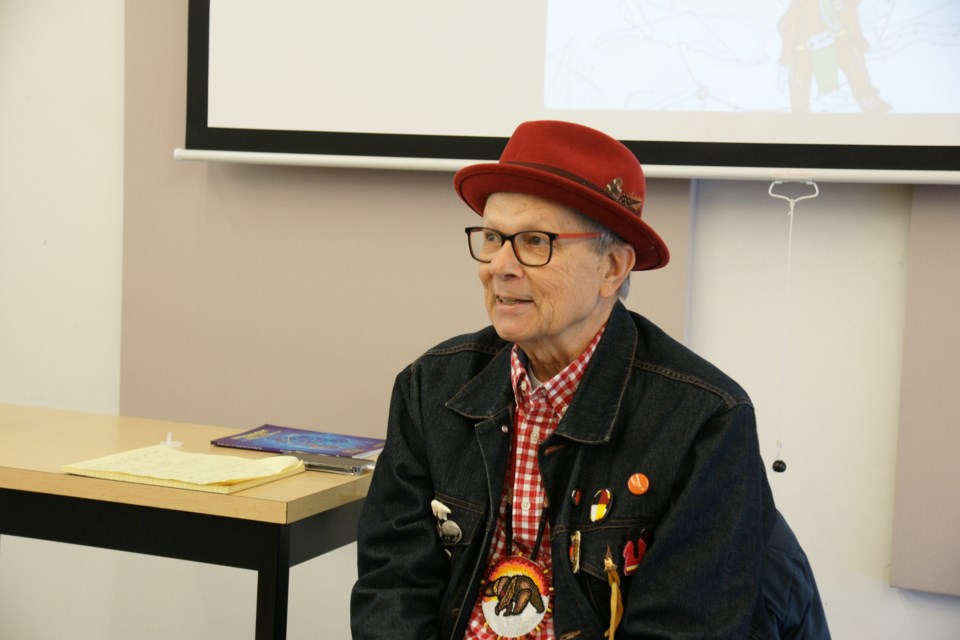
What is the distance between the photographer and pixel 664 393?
158 centimetres

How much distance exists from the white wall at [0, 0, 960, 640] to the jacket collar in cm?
103

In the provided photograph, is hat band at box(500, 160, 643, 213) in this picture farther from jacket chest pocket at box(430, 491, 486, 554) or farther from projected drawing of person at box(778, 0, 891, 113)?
projected drawing of person at box(778, 0, 891, 113)

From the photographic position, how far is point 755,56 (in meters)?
2.56

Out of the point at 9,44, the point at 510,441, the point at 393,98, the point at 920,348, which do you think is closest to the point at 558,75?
the point at 393,98

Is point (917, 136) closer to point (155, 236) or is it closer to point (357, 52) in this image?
point (357, 52)

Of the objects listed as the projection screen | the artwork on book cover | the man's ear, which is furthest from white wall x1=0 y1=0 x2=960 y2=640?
the man's ear

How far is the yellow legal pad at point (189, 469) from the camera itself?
5.75 feet

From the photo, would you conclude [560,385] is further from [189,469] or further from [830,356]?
[830,356]

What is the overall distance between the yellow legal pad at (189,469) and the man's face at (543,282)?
1.64 feet

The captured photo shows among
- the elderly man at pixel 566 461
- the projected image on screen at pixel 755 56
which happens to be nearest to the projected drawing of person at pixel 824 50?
the projected image on screen at pixel 755 56

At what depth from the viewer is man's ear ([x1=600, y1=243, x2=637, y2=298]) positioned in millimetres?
1671

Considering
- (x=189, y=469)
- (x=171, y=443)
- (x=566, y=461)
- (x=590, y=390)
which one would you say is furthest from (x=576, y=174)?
(x=171, y=443)

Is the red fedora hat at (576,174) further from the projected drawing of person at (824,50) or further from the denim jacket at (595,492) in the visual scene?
the projected drawing of person at (824,50)

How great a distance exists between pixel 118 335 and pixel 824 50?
7.22 feet
